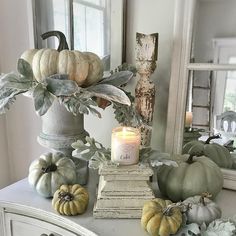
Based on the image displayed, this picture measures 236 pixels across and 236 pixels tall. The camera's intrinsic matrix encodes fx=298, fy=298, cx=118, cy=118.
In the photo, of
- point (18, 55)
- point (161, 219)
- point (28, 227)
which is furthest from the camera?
point (18, 55)

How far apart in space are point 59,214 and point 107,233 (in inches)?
6.4

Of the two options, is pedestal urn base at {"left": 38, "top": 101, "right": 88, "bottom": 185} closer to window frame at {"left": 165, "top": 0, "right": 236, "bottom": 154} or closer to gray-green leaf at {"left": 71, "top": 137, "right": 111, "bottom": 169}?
gray-green leaf at {"left": 71, "top": 137, "right": 111, "bottom": 169}

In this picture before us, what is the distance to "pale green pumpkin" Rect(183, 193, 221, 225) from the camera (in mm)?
776

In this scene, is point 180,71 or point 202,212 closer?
point 202,212

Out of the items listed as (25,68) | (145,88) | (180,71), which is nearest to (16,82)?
(25,68)

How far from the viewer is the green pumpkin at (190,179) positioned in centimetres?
89

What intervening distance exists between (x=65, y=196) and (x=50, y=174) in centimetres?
11

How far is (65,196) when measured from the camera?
0.86 metres

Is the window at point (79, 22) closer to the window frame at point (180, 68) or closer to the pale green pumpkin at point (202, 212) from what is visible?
the window frame at point (180, 68)

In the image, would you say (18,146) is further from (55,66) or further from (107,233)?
(107,233)

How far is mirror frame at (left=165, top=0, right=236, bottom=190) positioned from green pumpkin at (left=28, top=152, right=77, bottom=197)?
1.27 feet

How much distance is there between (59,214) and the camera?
2.87ft

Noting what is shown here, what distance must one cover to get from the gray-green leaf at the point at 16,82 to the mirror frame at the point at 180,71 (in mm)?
498

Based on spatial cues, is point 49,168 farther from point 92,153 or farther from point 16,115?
point 16,115
